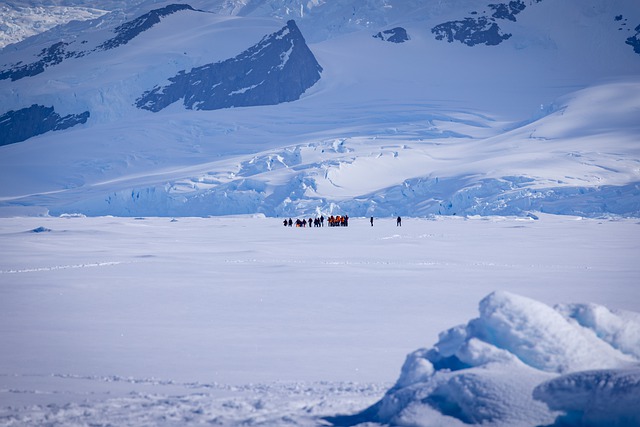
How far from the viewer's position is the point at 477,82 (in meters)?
104

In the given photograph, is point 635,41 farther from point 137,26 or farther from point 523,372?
point 523,372

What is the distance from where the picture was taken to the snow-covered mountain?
5491 centimetres

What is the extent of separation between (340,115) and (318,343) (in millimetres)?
82903

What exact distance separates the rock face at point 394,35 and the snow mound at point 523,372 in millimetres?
115378

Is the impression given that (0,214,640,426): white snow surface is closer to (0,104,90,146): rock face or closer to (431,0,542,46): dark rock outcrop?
(0,104,90,146): rock face

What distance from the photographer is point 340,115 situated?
90.5 m

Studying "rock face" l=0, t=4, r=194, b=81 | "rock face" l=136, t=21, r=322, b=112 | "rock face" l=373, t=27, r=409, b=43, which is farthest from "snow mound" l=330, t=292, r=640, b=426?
"rock face" l=373, t=27, r=409, b=43

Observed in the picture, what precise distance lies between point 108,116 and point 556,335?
312ft

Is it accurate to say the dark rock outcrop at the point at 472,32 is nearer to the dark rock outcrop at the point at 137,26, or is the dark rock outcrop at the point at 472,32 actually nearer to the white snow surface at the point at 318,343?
the dark rock outcrop at the point at 137,26

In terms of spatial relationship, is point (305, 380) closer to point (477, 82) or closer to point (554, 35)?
point (477, 82)

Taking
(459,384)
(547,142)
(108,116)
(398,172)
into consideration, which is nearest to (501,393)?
(459,384)

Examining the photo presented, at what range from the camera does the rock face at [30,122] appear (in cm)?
10244

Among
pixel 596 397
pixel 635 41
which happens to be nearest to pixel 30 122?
pixel 635 41

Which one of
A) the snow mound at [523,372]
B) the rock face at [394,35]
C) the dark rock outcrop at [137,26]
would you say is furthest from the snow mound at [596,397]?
the rock face at [394,35]
